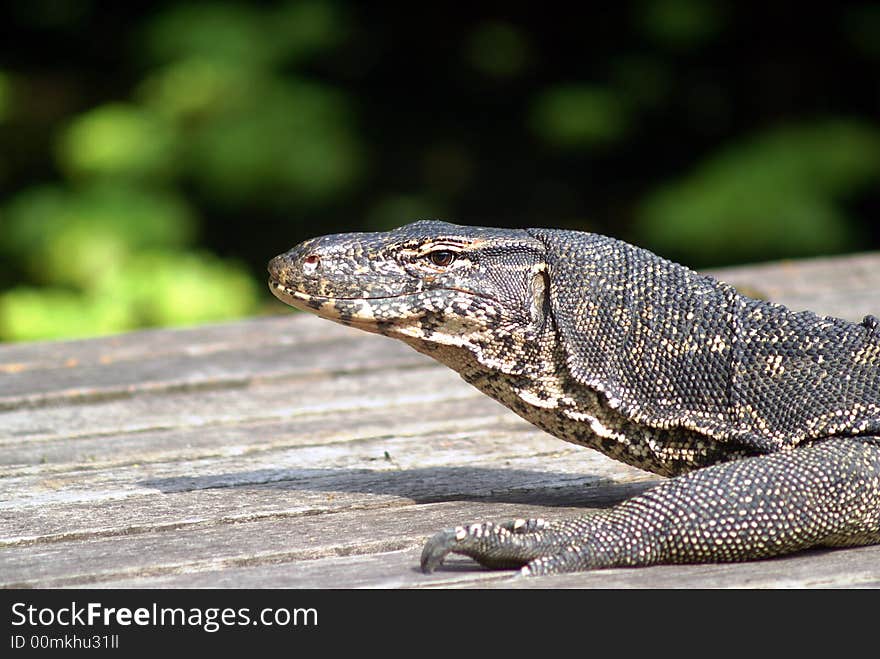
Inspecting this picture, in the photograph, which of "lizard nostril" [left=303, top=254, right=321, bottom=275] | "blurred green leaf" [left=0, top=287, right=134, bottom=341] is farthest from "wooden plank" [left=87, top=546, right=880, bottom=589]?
"blurred green leaf" [left=0, top=287, right=134, bottom=341]

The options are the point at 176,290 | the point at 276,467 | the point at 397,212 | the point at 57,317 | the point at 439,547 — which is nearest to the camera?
the point at 439,547

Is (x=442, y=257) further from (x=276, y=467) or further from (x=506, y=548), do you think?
(x=276, y=467)

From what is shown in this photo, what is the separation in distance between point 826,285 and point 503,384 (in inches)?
139

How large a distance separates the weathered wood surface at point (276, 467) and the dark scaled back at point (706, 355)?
1.16 ft

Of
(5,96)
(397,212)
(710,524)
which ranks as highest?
(5,96)

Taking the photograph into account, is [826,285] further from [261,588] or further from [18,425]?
[261,588]

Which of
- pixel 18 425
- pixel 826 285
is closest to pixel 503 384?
pixel 18 425

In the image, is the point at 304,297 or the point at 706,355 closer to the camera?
the point at 706,355

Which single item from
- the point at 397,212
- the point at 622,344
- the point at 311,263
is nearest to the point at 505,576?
the point at 622,344

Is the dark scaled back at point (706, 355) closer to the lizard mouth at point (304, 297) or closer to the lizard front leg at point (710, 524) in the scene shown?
the lizard front leg at point (710, 524)

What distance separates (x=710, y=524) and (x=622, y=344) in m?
0.54

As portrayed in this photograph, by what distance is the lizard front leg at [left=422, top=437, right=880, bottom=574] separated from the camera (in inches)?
116

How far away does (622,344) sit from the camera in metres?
3.34

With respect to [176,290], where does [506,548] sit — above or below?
below
